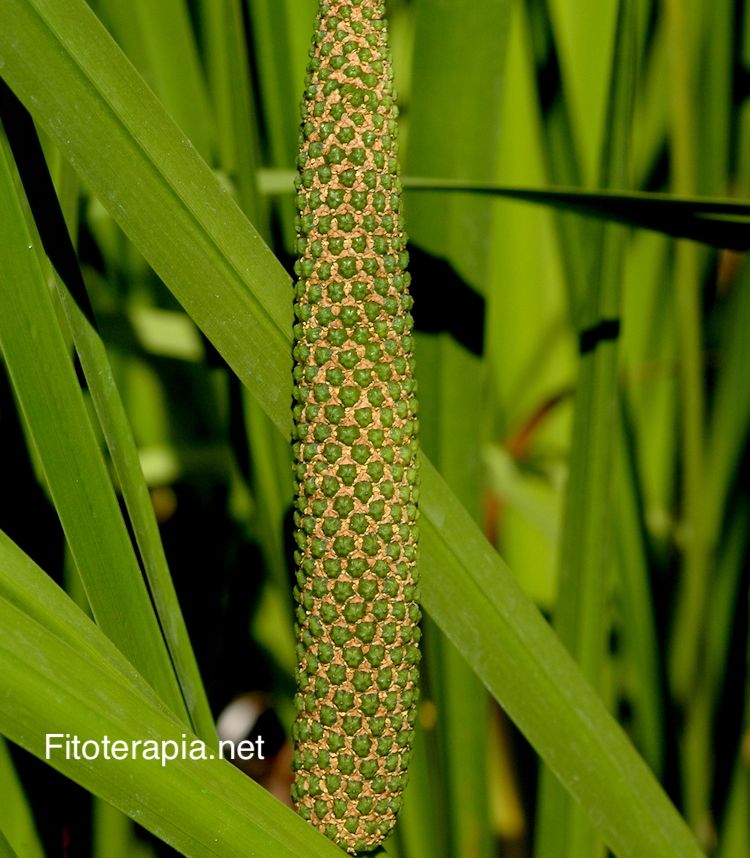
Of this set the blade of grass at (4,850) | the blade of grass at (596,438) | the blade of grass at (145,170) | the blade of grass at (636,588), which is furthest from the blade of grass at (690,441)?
the blade of grass at (4,850)

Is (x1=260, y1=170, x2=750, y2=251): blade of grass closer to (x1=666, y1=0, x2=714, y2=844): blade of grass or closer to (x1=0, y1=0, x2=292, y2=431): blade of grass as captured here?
(x1=0, y1=0, x2=292, y2=431): blade of grass

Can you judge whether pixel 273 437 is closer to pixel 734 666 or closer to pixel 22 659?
pixel 22 659

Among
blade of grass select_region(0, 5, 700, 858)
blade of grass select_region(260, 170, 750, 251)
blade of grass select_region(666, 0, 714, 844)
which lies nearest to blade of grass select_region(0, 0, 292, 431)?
blade of grass select_region(0, 5, 700, 858)

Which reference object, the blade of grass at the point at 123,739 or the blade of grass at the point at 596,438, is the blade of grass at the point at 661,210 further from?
the blade of grass at the point at 123,739

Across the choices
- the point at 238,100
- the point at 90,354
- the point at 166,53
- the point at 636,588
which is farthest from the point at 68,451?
the point at 636,588

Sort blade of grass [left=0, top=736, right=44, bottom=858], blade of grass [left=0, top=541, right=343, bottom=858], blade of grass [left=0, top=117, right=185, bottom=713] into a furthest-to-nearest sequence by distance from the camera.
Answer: blade of grass [left=0, top=736, right=44, bottom=858] → blade of grass [left=0, top=117, right=185, bottom=713] → blade of grass [left=0, top=541, right=343, bottom=858]

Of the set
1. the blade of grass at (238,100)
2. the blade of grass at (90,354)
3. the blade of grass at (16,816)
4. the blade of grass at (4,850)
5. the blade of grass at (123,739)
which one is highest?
the blade of grass at (238,100)

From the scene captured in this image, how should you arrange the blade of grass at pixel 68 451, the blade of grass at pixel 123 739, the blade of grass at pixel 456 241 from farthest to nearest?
the blade of grass at pixel 456 241, the blade of grass at pixel 68 451, the blade of grass at pixel 123 739

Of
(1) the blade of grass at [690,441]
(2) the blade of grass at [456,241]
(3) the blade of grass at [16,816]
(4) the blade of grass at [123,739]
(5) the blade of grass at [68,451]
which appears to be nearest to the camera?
(4) the blade of grass at [123,739]
